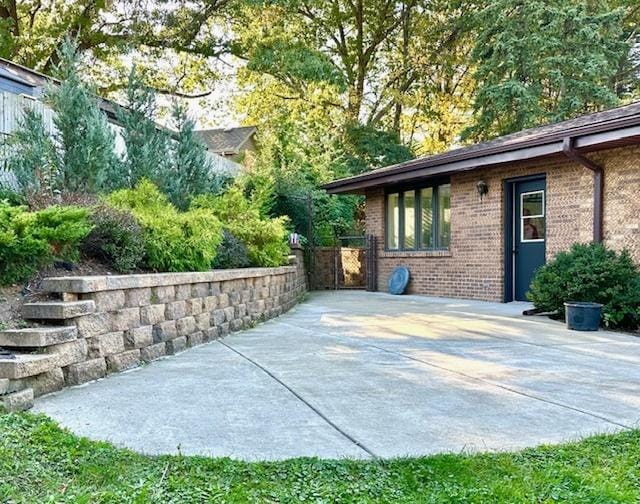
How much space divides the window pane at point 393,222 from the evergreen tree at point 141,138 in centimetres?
574

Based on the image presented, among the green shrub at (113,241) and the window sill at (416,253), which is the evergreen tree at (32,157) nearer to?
the green shrub at (113,241)

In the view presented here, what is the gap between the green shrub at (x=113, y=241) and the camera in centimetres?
485

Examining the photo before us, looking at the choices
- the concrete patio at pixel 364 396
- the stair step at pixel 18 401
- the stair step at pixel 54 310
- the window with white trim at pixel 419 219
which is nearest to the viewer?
the concrete patio at pixel 364 396

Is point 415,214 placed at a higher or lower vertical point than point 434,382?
higher

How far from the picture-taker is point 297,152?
54.9ft

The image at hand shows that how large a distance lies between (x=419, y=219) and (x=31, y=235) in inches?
363

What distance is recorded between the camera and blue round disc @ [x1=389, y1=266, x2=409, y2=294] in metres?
12.1

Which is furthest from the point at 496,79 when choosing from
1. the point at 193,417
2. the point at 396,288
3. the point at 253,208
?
the point at 193,417

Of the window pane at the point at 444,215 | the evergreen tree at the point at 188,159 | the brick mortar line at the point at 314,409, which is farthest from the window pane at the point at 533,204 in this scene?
the brick mortar line at the point at 314,409

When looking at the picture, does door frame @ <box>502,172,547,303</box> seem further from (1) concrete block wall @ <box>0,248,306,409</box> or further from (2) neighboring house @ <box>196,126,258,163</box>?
(2) neighboring house @ <box>196,126,258,163</box>

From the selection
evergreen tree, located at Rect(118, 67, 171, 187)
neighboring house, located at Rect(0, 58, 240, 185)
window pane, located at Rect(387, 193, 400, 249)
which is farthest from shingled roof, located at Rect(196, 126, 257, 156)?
evergreen tree, located at Rect(118, 67, 171, 187)

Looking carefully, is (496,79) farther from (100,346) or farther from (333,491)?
(333,491)

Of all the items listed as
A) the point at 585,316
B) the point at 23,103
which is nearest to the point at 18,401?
the point at 585,316

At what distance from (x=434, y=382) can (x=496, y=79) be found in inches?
Result: 590
